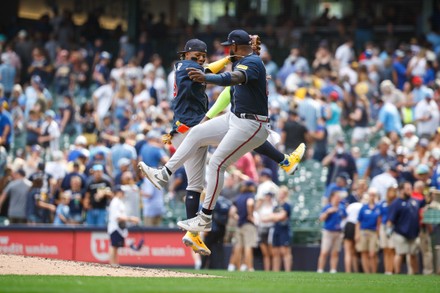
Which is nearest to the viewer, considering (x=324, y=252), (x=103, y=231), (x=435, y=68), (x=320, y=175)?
Answer: (x=324, y=252)

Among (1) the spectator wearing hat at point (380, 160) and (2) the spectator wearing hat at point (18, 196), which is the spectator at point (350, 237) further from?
(2) the spectator wearing hat at point (18, 196)

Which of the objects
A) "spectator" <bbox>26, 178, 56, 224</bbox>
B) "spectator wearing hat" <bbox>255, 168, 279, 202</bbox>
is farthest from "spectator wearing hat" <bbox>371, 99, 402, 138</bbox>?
"spectator" <bbox>26, 178, 56, 224</bbox>

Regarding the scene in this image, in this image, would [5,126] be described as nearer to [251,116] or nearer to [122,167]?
[122,167]

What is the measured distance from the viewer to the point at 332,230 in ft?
70.3

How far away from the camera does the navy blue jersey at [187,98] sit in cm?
1426

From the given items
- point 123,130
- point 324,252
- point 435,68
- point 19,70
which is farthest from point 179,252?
point 19,70

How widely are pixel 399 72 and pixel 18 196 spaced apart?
30.4ft

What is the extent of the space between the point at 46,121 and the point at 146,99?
246 cm

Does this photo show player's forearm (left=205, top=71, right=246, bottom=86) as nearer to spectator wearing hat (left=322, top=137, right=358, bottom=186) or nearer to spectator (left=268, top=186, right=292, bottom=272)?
spectator (left=268, top=186, right=292, bottom=272)

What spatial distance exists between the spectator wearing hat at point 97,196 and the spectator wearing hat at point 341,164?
452 centimetres

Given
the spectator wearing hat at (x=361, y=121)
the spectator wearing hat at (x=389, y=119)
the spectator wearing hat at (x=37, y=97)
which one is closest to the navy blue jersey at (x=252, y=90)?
the spectator wearing hat at (x=389, y=119)

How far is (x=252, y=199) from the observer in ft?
70.6

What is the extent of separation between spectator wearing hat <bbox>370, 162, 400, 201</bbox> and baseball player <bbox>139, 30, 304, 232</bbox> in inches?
329

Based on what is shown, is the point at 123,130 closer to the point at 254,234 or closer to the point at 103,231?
the point at 103,231
